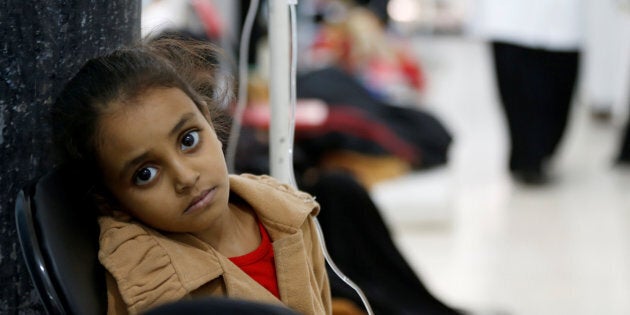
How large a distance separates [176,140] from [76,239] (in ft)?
0.49

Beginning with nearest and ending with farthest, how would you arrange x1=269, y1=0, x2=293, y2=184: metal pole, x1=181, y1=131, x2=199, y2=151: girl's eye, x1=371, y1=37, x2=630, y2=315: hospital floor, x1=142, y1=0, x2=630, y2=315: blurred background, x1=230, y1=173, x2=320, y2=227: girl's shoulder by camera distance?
1. x1=181, y1=131, x2=199, y2=151: girl's eye
2. x1=230, y1=173, x2=320, y2=227: girl's shoulder
3. x1=269, y1=0, x2=293, y2=184: metal pole
4. x1=371, y1=37, x2=630, y2=315: hospital floor
5. x1=142, y1=0, x2=630, y2=315: blurred background

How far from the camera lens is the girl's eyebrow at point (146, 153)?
1020 millimetres

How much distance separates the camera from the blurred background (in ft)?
10.2

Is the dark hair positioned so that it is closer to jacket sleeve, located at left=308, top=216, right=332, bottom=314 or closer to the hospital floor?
jacket sleeve, located at left=308, top=216, right=332, bottom=314

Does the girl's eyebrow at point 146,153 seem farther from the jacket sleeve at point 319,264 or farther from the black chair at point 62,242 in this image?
the jacket sleeve at point 319,264

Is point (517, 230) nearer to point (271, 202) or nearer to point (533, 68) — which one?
point (533, 68)

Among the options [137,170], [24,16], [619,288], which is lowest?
[619,288]

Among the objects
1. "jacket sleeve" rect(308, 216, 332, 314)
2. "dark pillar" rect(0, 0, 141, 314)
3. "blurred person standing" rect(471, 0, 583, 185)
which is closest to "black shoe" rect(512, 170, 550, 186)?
"blurred person standing" rect(471, 0, 583, 185)

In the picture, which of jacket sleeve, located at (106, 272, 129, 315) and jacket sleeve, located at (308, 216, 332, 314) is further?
jacket sleeve, located at (308, 216, 332, 314)

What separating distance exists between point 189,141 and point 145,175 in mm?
62

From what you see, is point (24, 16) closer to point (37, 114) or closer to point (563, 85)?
point (37, 114)

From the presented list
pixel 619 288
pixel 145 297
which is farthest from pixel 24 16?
pixel 619 288

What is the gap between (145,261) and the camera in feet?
3.39

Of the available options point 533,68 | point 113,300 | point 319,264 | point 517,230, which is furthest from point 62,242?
point 533,68
